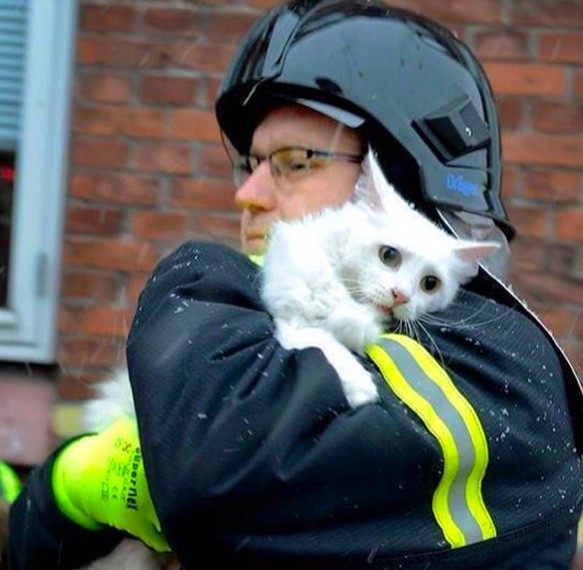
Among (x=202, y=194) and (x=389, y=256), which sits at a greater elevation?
(x=389, y=256)

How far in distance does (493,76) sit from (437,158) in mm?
2077

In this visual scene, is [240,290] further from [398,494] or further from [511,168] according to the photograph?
[511,168]

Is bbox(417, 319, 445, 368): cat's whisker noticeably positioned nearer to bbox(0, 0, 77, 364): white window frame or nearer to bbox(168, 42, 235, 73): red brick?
bbox(168, 42, 235, 73): red brick

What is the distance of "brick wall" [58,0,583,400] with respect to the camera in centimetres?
400

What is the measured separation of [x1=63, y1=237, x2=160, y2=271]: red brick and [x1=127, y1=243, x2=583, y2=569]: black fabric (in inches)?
92.7

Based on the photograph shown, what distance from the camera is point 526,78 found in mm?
4004

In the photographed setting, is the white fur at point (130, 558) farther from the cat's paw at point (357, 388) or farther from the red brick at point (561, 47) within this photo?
the red brick at point (561, 47)

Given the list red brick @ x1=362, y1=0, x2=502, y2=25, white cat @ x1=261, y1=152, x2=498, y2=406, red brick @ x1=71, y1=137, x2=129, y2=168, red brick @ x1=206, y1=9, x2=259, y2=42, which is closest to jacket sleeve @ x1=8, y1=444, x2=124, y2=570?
white cat @ x1=261, y1=152, x2=498, y2=406

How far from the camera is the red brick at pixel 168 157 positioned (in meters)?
4.09

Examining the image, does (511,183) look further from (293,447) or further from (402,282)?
(293,447)

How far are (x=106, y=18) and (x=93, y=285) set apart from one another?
31.8 inches

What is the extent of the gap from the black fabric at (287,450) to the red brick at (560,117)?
2.36m

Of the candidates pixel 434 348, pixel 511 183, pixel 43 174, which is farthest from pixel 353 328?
pixel 43 174

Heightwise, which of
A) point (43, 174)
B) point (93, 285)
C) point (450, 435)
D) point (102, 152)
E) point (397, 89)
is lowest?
point (93, 285)
